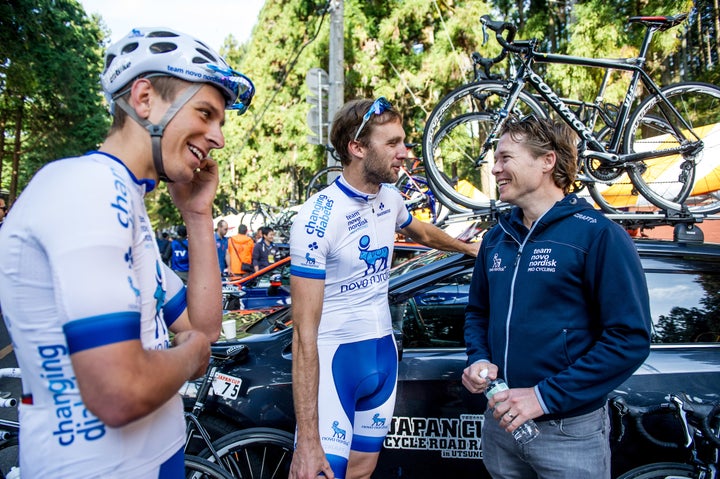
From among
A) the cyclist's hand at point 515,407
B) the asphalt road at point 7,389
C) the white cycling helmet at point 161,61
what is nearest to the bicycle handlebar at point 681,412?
the cyclist's hand at point 515,407

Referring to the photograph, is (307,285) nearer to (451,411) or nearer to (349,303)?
(349,303)

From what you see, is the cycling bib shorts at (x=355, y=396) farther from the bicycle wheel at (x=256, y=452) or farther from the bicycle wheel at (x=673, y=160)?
the bicycle wheel at (x=673, y=160)

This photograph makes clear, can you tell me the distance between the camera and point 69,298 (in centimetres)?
96

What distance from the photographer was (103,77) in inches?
55.3

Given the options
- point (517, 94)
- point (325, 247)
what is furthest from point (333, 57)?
point (325, 247)

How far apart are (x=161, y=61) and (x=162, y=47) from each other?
64 mm

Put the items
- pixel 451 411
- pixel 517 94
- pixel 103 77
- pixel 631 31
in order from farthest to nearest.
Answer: pixel 631 31 → pixel 517 94 → pixel 451 411 → pixel 103 77

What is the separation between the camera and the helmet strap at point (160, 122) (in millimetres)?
1273

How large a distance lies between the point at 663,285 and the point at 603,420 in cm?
112

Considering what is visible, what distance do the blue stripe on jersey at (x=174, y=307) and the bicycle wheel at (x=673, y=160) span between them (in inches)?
141

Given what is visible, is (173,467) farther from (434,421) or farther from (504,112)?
(504,112)

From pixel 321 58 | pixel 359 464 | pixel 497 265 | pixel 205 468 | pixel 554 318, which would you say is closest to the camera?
pixel 554 318

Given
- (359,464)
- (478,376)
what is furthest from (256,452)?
(478,376)

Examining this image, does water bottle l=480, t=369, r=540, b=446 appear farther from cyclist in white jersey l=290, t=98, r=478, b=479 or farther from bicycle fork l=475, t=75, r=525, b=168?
bicycle fork l=475, t=75, r=525, b=168
